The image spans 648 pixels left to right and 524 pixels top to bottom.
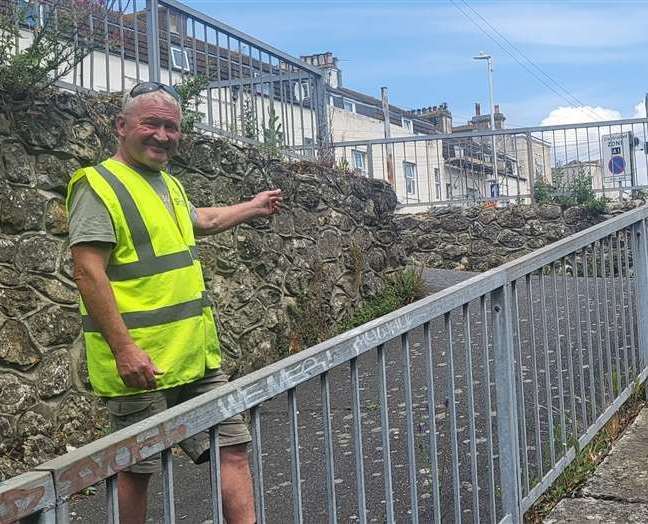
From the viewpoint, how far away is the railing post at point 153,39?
598cm

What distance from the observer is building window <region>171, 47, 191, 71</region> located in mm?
6342

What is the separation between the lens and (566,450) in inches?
133

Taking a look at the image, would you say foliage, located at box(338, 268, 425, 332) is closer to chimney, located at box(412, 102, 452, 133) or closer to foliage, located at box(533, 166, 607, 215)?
foliage, located at box(533, 166, 607, 215)

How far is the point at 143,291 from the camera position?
2.50 meters

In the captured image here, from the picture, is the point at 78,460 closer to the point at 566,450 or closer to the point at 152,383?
the point at 152,383

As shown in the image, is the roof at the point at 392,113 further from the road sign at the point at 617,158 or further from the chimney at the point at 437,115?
the road sign at the point at 617,158

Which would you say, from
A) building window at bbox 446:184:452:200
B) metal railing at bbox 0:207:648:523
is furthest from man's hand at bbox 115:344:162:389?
building window at bbox 446:184:452:200

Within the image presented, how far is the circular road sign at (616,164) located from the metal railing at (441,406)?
8.22 m

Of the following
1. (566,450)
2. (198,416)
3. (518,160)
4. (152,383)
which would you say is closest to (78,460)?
(198,416)

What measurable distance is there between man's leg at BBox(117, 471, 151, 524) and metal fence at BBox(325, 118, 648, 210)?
947 cm

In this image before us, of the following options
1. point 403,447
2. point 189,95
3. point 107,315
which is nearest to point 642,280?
point 403,447

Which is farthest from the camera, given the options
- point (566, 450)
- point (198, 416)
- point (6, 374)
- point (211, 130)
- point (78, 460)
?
point (211, 130)

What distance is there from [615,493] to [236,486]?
5.77 ft

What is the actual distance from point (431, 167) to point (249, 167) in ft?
22.6
